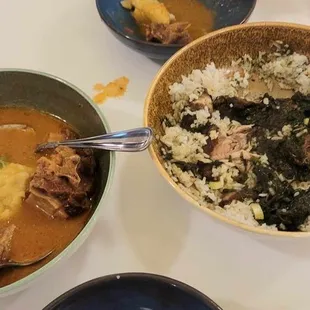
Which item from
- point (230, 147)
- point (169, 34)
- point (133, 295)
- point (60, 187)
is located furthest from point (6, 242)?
point (169, 34)

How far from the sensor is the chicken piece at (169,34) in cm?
149

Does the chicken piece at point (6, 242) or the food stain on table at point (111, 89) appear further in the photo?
the food stain on table at point (111, 89)

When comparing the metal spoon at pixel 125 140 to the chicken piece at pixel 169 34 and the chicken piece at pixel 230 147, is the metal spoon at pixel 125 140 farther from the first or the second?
the chicken piece at pixel 169 34

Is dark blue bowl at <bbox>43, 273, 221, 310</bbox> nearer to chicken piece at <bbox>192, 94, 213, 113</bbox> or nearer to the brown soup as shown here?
chicken piece at <bbox>192, 94, 213, 113</bbox>

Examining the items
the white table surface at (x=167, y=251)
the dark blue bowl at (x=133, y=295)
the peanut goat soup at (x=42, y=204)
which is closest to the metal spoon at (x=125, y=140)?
the peanut goat soup at (x=42, y=204)

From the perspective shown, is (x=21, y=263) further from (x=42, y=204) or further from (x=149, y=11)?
(x=149, y=11)

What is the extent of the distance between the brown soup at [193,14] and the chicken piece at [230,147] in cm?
44

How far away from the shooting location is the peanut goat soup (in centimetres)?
112

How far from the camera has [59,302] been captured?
97cm

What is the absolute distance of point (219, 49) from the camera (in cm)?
144

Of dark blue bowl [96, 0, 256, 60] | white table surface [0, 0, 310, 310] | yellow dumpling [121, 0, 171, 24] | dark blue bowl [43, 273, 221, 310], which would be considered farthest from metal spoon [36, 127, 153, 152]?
yellow dumpling [121, 0, 171, 24]

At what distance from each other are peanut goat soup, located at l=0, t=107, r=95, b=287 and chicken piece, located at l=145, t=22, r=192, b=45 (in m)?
0.47

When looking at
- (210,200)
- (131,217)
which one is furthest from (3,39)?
(210,200)

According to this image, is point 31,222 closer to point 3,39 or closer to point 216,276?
point 216,276
